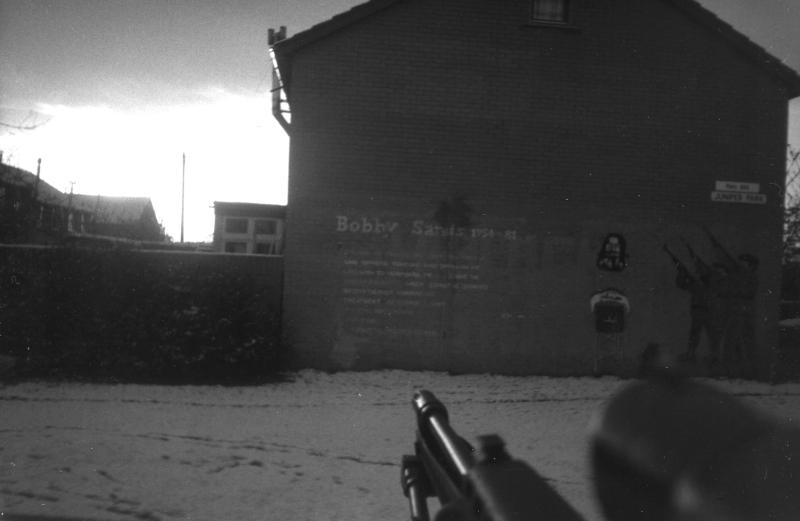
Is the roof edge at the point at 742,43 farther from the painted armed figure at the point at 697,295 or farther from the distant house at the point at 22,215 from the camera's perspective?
the distant house at the point at 22,215

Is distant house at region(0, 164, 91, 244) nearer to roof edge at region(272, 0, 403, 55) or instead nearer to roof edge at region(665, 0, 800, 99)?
roof edge at region(272, 0, 403, 55)

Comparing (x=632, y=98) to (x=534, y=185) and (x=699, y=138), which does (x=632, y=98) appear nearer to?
(x=699, y=138)

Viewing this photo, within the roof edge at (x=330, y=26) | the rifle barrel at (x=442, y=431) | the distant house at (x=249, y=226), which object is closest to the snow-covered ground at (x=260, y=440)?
the rifle barrel at (x=442, y=431)

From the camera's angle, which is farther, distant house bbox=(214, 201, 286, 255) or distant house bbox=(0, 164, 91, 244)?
distant house bbox=(214, 201, 286, 255)

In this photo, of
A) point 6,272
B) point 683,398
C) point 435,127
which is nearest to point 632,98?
point 435,127

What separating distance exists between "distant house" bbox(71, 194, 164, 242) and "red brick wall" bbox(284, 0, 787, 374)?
1127cm

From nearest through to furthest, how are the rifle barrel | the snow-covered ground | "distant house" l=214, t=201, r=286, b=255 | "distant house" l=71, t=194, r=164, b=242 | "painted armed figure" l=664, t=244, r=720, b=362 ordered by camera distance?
the rifle barrel → the snow-covered ground → "painted armed figure" l=664, t=244, r=720, b=362 → "distant house" l=214, t=201, r=286, b=255 → "distant house" l=71, t=194, r=164, b=242

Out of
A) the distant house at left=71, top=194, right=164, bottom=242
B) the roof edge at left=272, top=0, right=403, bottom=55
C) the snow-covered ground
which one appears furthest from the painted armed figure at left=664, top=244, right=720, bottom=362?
the distant house at left=71, top=194, right=164, bottom=242

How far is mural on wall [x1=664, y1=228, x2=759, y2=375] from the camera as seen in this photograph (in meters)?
11.1

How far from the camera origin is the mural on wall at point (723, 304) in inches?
437

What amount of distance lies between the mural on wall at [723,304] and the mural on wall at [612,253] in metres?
0.75

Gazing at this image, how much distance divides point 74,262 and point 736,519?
33.5 feet

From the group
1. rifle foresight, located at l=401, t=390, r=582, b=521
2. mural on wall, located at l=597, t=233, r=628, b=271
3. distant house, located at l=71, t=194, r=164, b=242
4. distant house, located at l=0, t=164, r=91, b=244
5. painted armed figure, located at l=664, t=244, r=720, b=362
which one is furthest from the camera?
distant house, located at l=71, t=194, r=164, b=242

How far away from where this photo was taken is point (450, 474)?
2.08 meters
